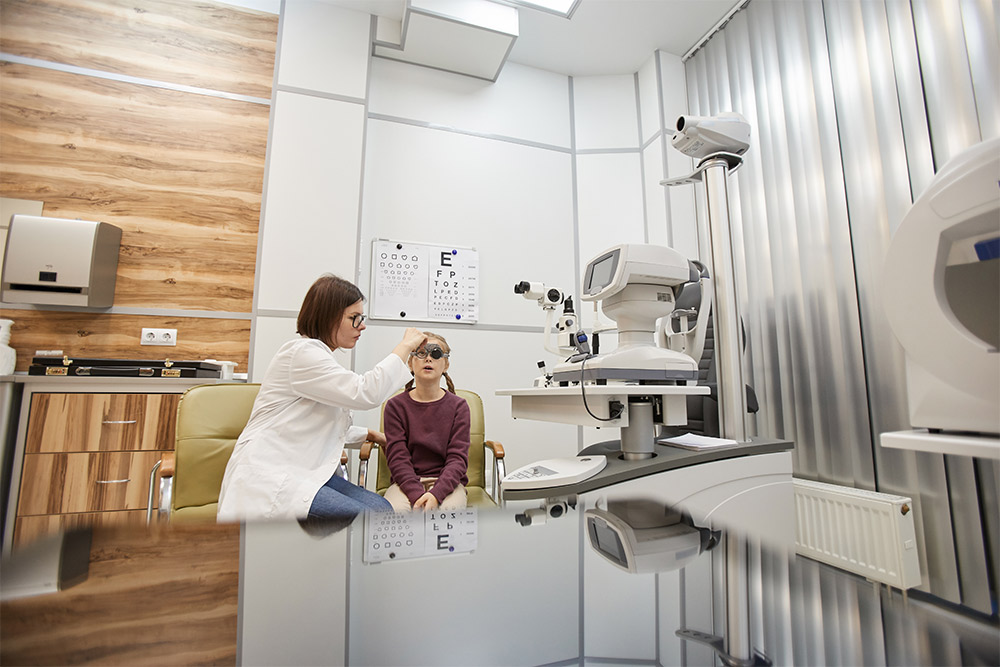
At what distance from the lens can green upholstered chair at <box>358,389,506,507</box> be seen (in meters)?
2.01

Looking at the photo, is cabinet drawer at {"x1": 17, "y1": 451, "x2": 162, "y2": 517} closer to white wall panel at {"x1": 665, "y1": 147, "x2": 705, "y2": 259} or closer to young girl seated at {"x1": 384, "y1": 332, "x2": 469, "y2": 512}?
young girl seated at {"x1": 384, "y1": 332, "x2": 469, "y2": 512}

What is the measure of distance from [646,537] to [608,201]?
3216 mm

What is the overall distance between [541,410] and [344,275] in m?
1.66

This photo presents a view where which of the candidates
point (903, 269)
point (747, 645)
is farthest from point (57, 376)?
point (903, 269)

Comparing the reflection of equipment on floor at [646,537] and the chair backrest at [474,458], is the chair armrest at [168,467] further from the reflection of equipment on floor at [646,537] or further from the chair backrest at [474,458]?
the reflection of equipment on floor at [646,537]

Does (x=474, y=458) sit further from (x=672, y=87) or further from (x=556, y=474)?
(x=672, y=87)

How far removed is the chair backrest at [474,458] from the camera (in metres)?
2.14

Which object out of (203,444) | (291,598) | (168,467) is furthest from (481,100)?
(291,598)

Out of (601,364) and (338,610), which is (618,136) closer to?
(601,364)

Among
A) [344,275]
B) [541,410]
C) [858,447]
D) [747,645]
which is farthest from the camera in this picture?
[344,275]

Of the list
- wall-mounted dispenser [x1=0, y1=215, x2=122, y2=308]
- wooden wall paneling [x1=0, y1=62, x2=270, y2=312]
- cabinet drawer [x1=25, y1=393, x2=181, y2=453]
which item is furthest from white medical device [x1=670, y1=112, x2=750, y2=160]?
wall-mounted dispenser [x1=0, y1=215, x2=122, y2=308]

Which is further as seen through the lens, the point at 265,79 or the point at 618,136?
the point at 618,136

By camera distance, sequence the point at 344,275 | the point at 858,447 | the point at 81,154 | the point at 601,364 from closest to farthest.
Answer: the point at 601,364
the point at 858,447
the point at 81,154
the point at 344,275

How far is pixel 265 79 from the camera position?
112 inches
